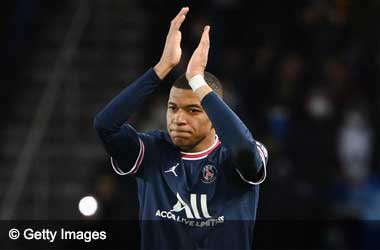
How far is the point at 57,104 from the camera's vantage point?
38.7ft

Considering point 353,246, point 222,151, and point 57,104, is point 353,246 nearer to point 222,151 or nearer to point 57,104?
point 57,104

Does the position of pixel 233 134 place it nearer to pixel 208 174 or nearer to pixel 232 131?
pixel 232 131

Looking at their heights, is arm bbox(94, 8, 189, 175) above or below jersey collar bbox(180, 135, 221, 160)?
above

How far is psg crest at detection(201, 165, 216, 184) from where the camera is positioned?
5.72m

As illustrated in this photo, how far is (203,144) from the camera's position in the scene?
5828mm

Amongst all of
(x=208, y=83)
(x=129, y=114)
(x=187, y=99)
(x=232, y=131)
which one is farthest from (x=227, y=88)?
(x=232, y=131)

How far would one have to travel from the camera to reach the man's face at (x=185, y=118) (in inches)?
223

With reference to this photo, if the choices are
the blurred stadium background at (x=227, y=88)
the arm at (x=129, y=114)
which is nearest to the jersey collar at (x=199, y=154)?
the arm at (x=129, y=114)

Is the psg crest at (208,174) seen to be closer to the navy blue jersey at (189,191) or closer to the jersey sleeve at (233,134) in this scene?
the navy blue jersey at (189,191)

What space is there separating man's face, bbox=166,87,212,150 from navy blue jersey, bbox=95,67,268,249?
0.52 feet

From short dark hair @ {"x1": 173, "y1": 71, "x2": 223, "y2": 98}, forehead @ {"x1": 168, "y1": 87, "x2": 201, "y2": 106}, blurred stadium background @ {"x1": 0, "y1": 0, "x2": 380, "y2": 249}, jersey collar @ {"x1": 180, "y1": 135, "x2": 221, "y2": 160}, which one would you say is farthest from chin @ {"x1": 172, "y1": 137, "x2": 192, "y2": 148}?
blurred stadium background @ {"x1": 0, "y1": 0, "x2": 380, "y2": 249}

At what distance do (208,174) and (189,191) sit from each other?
0.15 metres

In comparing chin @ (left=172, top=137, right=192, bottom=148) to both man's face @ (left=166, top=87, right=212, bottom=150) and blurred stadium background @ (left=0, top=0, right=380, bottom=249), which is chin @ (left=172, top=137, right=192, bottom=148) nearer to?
man's face @ (left=166, top=87, right=212, bottom=150)

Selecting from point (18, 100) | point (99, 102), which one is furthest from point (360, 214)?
point (18, 100)
